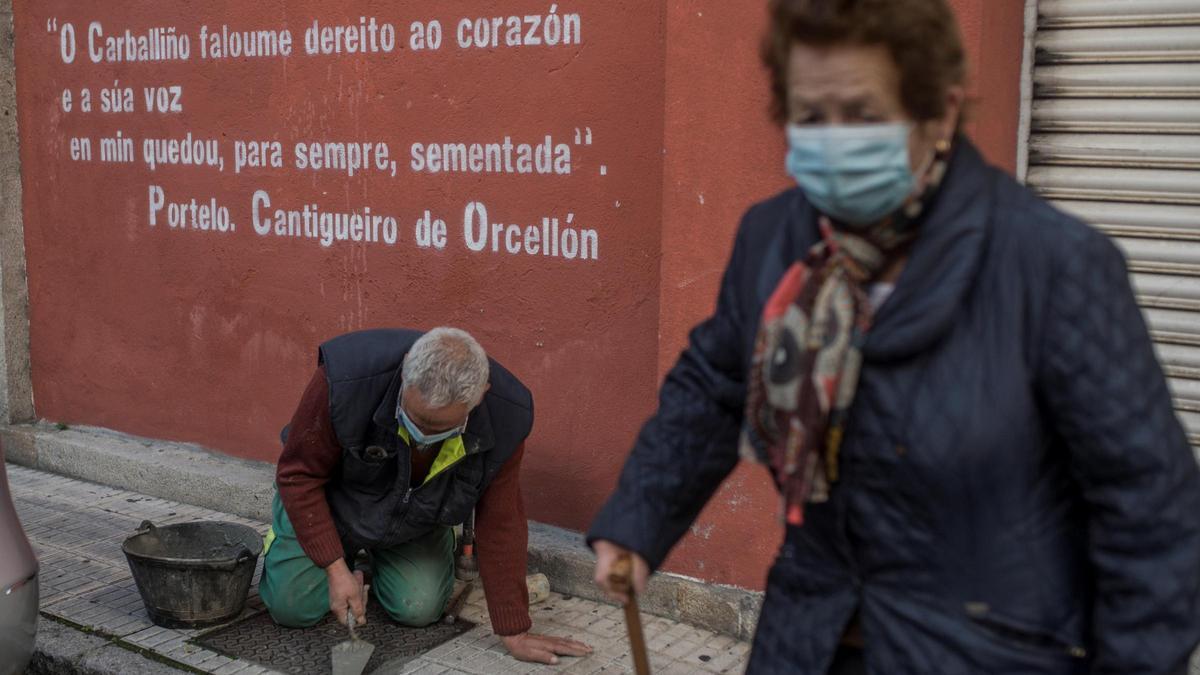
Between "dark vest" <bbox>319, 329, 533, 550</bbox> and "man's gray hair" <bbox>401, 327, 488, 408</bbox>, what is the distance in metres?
0.28

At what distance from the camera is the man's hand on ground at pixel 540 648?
408 centimetres

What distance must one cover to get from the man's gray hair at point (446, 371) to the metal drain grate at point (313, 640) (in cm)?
105

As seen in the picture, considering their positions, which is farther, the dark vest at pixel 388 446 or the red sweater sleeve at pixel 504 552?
the red sweater sleeve at pixel 504 552

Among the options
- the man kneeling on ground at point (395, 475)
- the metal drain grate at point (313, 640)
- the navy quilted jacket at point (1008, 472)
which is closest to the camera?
the navy quilted jacket at point (1008, 472)

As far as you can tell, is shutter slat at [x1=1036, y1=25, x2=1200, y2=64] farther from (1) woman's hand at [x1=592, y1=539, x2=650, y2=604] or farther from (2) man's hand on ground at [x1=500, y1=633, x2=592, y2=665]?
(1) woman's hand at [x1=592, y1=539, x2=650, y2=604]

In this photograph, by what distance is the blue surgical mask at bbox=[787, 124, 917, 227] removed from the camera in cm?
174

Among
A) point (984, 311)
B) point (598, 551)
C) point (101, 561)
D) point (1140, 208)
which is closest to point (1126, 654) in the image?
point (984, 311)

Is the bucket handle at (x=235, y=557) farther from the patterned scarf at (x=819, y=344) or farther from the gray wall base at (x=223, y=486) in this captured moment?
the patterned scarf at (x=819, y=344)

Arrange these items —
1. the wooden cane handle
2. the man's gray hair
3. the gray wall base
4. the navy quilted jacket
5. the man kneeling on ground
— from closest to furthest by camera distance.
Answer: the navy quilted jacket, the wooden cane handle, the man's gray hair, the man kneeling on ground, the gray wall base

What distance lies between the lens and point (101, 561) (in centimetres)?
517

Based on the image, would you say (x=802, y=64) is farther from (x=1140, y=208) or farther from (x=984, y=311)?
(x=1140, y=208)

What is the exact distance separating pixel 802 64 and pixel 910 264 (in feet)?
1.02

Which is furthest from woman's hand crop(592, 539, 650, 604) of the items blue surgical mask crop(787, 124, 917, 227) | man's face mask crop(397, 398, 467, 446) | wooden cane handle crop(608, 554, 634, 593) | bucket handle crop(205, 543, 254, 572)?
bucket handle crop(205, 543, 254, 572)

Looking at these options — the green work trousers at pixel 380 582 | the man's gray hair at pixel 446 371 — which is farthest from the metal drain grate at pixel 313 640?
the man's gray hair at pixel 446 371
